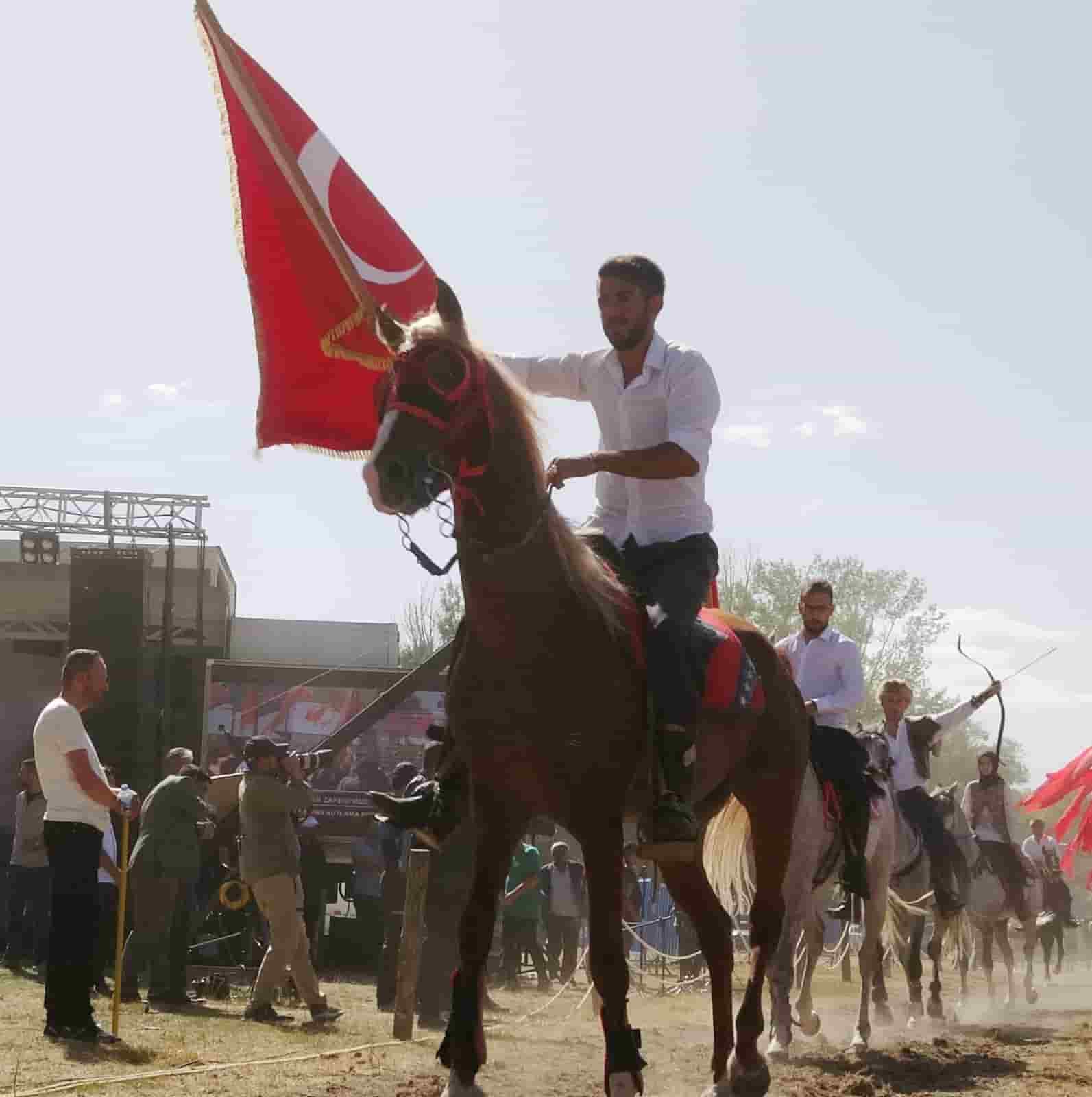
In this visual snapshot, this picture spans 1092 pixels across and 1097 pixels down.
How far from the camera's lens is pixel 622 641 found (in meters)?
6.13

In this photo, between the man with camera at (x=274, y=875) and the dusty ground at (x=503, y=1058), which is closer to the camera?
the dusty ground at (x=503, y=1058)

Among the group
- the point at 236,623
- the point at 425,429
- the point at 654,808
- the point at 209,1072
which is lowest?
the point at 209,1072

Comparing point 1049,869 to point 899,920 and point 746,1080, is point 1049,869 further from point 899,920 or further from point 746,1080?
point 746,1080

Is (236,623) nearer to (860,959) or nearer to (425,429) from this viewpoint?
(860,959)

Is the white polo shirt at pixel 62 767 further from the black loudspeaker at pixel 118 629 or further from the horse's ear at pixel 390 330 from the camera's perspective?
the black loudspeaker at pixel 118 629

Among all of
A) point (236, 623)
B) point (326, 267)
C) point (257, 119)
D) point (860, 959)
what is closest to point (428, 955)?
point (860, 959)

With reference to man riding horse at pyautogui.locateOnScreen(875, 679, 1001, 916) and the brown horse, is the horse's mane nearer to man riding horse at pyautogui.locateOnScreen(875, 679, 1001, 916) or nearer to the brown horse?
the brown horse

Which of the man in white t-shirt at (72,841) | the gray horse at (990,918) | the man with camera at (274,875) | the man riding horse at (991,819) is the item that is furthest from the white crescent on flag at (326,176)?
the man riding horse at (991,819)

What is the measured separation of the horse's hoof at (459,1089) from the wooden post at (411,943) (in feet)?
11.8

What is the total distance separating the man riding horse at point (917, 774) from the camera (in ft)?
44.2

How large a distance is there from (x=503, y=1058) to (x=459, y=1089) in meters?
3.53

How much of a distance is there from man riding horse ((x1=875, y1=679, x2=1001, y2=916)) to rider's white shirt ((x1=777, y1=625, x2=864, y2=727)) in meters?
2.83

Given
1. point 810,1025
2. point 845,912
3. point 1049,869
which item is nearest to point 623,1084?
point 810,1025

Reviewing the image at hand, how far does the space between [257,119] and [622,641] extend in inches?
231
